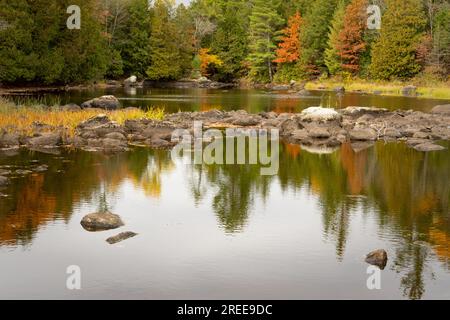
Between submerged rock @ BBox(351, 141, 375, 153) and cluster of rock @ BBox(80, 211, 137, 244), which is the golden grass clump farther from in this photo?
cluster of rock @ BBox(80, 211, 137, 244)

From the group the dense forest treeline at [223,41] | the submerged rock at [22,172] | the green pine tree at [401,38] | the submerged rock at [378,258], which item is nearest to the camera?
the submerged rock at [378,258]

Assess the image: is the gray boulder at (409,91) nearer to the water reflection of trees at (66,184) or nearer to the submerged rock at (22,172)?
the water reflection of trees at (66,184)

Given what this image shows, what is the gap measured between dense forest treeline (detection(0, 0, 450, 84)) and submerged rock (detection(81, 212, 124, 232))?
3412cm

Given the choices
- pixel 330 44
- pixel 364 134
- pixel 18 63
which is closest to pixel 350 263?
pixel 364 134

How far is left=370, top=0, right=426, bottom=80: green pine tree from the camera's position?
5694 cm

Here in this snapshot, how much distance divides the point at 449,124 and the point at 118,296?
2410cm

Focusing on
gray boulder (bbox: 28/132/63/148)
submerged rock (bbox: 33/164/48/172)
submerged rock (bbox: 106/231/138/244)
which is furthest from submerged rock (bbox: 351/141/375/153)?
submerged rock (bbox: 106/231/138/244)

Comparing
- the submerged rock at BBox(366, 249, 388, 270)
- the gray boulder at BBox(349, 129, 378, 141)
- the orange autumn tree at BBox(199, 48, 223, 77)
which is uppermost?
the orange autumn tree at BBox(199, 48, 223, 77)

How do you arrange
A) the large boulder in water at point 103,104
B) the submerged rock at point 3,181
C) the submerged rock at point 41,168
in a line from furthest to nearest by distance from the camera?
the large boulder in water at point 103,104, the submerged rock at point 41,168, the submerged rock at point 3,181

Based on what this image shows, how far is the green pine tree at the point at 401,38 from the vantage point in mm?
56938

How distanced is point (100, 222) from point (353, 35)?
54083mm

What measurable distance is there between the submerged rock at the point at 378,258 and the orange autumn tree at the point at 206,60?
6869 cm

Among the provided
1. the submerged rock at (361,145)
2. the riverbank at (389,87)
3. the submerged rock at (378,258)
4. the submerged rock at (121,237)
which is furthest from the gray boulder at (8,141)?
the riverbank at (389,87)

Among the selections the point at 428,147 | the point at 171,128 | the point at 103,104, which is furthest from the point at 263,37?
the point at 428,147
